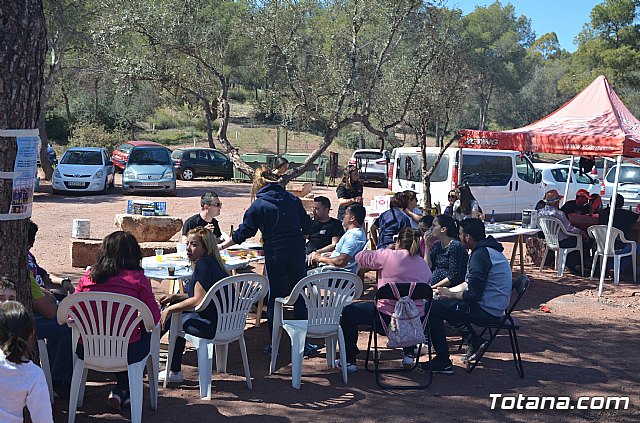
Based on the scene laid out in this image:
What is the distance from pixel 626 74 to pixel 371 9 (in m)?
26.8

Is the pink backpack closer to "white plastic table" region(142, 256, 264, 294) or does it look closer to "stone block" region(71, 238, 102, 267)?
"white plastic table" region(142, 256, 264, 294)

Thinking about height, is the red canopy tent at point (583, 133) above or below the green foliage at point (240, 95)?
below

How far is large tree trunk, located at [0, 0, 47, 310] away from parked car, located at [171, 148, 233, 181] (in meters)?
24.3

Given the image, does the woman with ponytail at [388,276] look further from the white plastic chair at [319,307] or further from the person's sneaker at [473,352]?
the person's sneaker at [473,352]

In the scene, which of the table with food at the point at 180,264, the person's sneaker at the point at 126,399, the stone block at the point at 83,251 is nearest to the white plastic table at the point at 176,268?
the table with food at the point at 180,264

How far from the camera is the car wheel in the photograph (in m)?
28.8

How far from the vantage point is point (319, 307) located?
6188 mm

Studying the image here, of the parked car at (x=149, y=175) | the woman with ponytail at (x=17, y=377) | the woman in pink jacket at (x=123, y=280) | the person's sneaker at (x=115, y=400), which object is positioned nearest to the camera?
the woman with ponytail at (x=17, y=377)

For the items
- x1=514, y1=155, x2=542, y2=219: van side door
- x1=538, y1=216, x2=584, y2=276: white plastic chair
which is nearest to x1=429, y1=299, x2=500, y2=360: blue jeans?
x1=538, y1=216, x2=584, y2=276: white plastic chair

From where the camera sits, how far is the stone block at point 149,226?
11.3 m

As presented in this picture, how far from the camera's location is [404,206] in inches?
361

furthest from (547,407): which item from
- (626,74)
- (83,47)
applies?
(626,74)

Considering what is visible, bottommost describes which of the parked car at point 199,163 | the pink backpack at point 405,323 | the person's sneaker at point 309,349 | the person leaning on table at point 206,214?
the person's sneaker at point 309,349

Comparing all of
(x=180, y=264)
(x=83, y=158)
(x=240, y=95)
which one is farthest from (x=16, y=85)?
(x=240, y=95)
